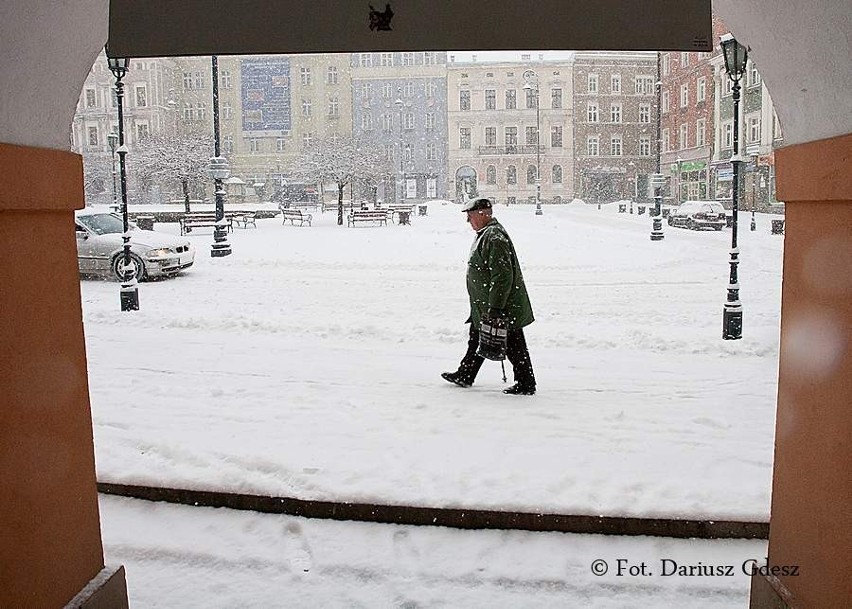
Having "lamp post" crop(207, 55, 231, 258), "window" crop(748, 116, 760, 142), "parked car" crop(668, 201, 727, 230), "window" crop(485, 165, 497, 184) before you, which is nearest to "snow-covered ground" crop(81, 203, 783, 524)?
"lamp post" crop(207, 55, 231, 258)

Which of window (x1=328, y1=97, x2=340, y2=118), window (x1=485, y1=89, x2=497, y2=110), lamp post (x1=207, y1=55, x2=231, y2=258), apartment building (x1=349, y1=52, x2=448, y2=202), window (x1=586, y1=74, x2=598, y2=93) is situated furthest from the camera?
apartment building (x1=349, y1=52, x2=448, y2=202)

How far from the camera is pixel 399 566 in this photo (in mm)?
3904

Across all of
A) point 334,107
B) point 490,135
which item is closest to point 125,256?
point 490,135

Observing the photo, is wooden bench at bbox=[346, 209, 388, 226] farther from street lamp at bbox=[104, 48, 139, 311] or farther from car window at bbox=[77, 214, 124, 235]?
street lamp at bbox=[104, 48, 139, 311]

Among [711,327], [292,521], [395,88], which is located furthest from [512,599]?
[395,88]

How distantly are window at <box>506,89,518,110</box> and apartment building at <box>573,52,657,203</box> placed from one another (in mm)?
5067

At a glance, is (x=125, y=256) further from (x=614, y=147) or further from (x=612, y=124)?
(x=612, y=124)

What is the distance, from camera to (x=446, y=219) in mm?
36219

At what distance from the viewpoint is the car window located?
15070mm

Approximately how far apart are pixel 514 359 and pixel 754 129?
137 ft

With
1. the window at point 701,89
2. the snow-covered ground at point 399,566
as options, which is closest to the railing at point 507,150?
the window at point 701,89

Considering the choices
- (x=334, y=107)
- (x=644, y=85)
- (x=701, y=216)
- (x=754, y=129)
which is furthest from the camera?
(x=334, y=107)

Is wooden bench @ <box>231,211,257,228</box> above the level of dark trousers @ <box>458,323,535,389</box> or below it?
above

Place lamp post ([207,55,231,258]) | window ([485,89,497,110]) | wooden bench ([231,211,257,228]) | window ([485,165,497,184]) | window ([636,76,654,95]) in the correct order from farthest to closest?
window ([485,165,497,184]) → window ([485,89,497,110]) → window ([636,76,654,95]) → wooden bench ([231,211,257,228]) → lamp post ([207,55,231,258])
